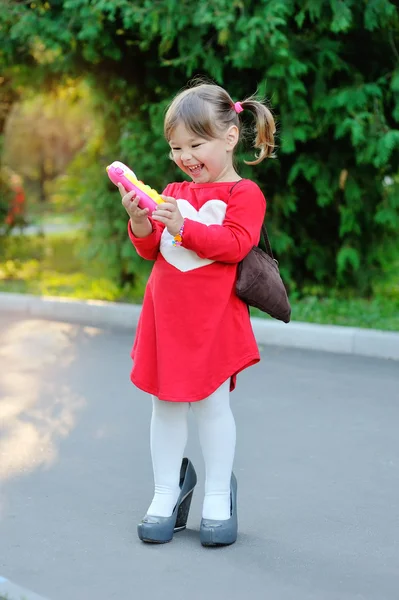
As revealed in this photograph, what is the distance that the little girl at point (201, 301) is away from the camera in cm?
350

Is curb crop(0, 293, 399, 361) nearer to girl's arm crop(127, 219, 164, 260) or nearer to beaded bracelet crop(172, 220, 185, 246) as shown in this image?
girl's arm crop(127, 219, 164, 260)

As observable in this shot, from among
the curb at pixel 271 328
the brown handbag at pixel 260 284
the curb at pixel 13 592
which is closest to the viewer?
the curb at pixel 13 592

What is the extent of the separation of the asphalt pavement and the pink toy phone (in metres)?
1.28

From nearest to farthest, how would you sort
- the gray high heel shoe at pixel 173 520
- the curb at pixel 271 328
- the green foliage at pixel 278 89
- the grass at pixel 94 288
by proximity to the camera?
1. the gray high heel shoe at pixel 173 520
2. the curb at pixel 271 328
3. the green foliage at pixel 278 89
4. the grass at pixel 94 288

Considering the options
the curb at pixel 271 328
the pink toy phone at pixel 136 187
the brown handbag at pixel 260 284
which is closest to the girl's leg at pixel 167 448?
the brown handbag at pixel 260 284

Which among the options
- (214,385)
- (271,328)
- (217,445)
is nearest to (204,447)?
(217,445)

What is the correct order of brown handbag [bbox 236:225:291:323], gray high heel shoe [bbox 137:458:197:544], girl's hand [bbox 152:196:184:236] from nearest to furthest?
girl's hand [bbox 152:196:184:236]
brown handbag [bbox 236:225:291:323]
gray high heel shoe [bbox 137:458:197:544]

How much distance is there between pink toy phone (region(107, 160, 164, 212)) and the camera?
11.1ft

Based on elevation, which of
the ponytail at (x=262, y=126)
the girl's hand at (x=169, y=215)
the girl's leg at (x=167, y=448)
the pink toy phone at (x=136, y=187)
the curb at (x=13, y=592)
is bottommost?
the curb at (x=13, y=592)

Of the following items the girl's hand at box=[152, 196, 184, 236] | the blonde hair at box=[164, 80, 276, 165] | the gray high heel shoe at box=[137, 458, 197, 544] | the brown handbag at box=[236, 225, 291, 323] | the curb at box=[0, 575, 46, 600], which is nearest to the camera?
the curb at box=[0, 575, 46, 600]

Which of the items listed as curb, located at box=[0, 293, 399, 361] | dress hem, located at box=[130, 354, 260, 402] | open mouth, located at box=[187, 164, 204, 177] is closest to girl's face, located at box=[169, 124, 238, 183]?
open mouth, located at box=[187, 164, 204, 177]

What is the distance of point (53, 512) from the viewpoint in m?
4.18

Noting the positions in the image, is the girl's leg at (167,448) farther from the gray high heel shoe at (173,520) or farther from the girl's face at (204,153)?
the girl's face at (204,153)

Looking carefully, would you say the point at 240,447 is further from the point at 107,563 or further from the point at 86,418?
the point at 107,563
